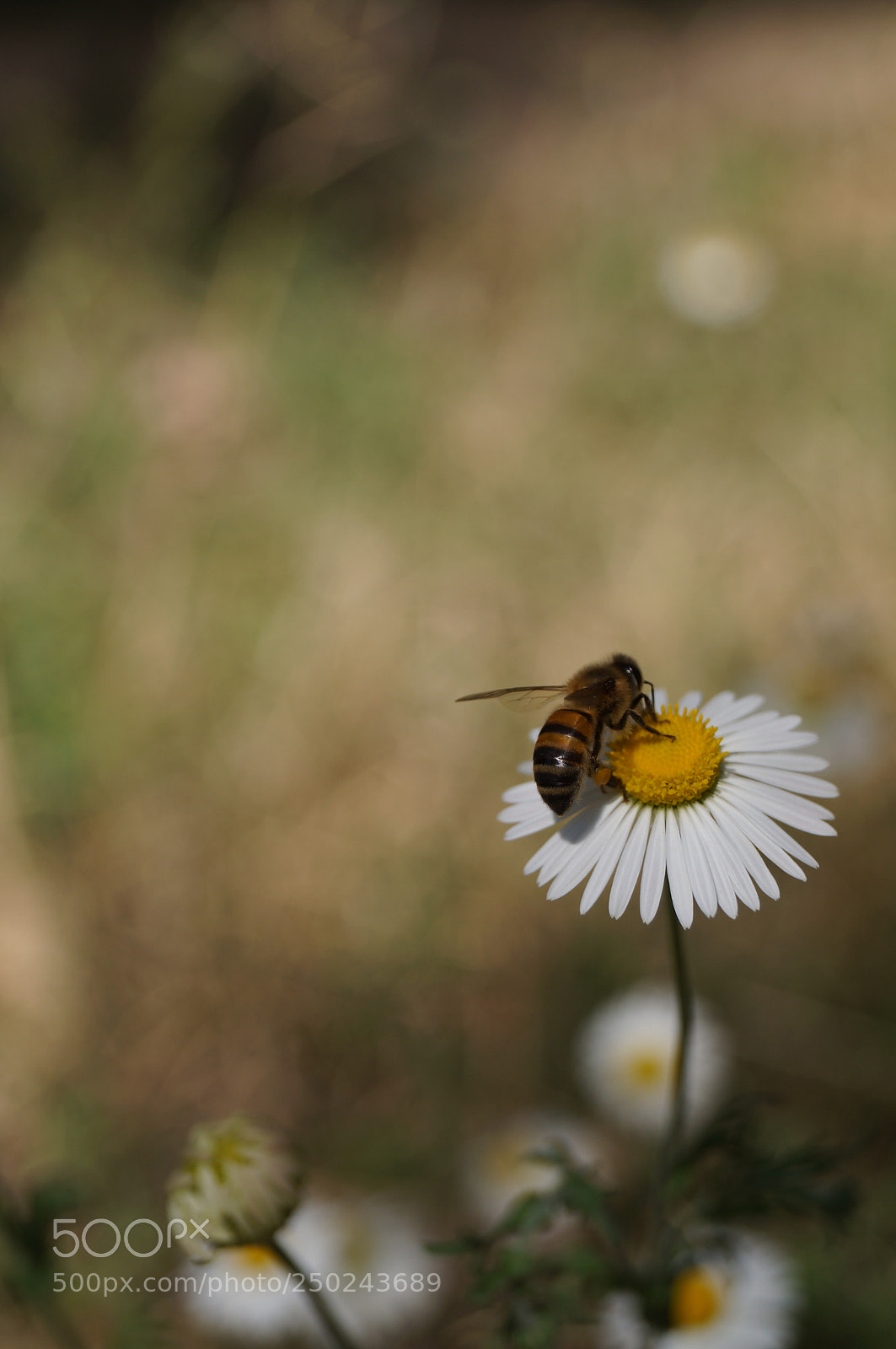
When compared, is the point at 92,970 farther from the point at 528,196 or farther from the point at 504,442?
the point at 528,196

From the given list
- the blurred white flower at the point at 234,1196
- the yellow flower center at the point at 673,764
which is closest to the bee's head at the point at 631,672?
the yellow flower center at the point at 673,764

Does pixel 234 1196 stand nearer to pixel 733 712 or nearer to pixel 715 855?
pixel 715 855

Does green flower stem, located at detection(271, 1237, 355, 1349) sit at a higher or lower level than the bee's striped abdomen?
lower

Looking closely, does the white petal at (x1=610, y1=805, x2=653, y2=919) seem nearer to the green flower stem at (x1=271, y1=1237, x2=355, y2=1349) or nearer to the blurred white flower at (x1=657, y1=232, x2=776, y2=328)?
the green flower stem at (x1=271, y1=1237, x2=355, y2=1349)

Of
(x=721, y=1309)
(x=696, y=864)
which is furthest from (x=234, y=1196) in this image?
(x=721, y=1309)

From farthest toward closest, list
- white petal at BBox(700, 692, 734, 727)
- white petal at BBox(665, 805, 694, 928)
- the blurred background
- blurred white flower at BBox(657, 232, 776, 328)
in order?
blurred white flower at BBox(657, 232, 776, 328)
the blurred background
white petal at BBox(700, 692, 734, 727)
white petal at BBox(665, 805, 694, 928)

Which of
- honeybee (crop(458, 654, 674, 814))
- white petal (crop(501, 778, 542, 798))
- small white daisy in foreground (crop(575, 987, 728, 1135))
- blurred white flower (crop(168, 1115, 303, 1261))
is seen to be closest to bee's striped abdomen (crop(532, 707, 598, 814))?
honeybee (crop(458, 654, 674, 814))
